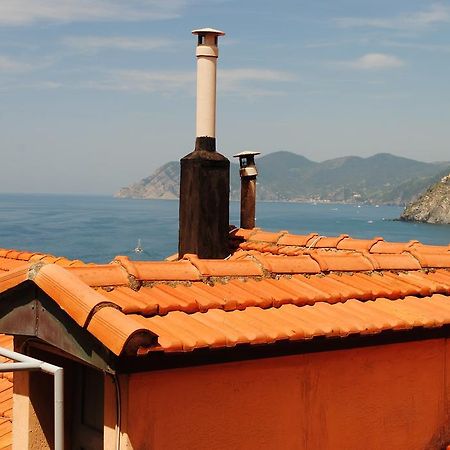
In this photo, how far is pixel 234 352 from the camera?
14.6ft

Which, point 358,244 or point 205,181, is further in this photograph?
point 205,181

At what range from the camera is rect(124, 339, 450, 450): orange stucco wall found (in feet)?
13.8

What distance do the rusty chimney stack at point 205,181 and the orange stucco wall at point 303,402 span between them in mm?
4500

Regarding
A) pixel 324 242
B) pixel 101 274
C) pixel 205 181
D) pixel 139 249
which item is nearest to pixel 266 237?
pixel 205 181

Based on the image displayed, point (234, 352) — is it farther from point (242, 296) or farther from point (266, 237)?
point (266, 237)

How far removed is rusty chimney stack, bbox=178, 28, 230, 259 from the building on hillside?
3.68 m

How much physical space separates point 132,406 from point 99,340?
44 cm

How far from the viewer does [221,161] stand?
10219mm

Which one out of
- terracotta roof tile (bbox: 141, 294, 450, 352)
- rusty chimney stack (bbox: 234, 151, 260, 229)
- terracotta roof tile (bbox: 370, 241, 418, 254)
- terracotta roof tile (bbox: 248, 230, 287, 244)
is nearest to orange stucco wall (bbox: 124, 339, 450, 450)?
terracotta roof tile (bbox: 141, 294, 450, 352)

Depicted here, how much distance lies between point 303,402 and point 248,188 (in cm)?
952

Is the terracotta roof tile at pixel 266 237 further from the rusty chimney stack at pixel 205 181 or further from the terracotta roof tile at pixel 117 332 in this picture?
the terracotta roof tile at pixel 117 332

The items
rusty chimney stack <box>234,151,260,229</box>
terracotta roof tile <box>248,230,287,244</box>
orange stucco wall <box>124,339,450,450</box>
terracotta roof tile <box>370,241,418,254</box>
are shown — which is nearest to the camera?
orange stucco wall <box>124,339,450,450</box>

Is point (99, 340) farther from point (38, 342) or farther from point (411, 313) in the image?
point (411, 313)

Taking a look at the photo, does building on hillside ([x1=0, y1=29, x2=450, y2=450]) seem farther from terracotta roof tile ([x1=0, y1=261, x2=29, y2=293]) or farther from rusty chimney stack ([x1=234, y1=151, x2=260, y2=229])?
rusty chimney stack ([x1=234, y1=151, x2=260, y2=229])
